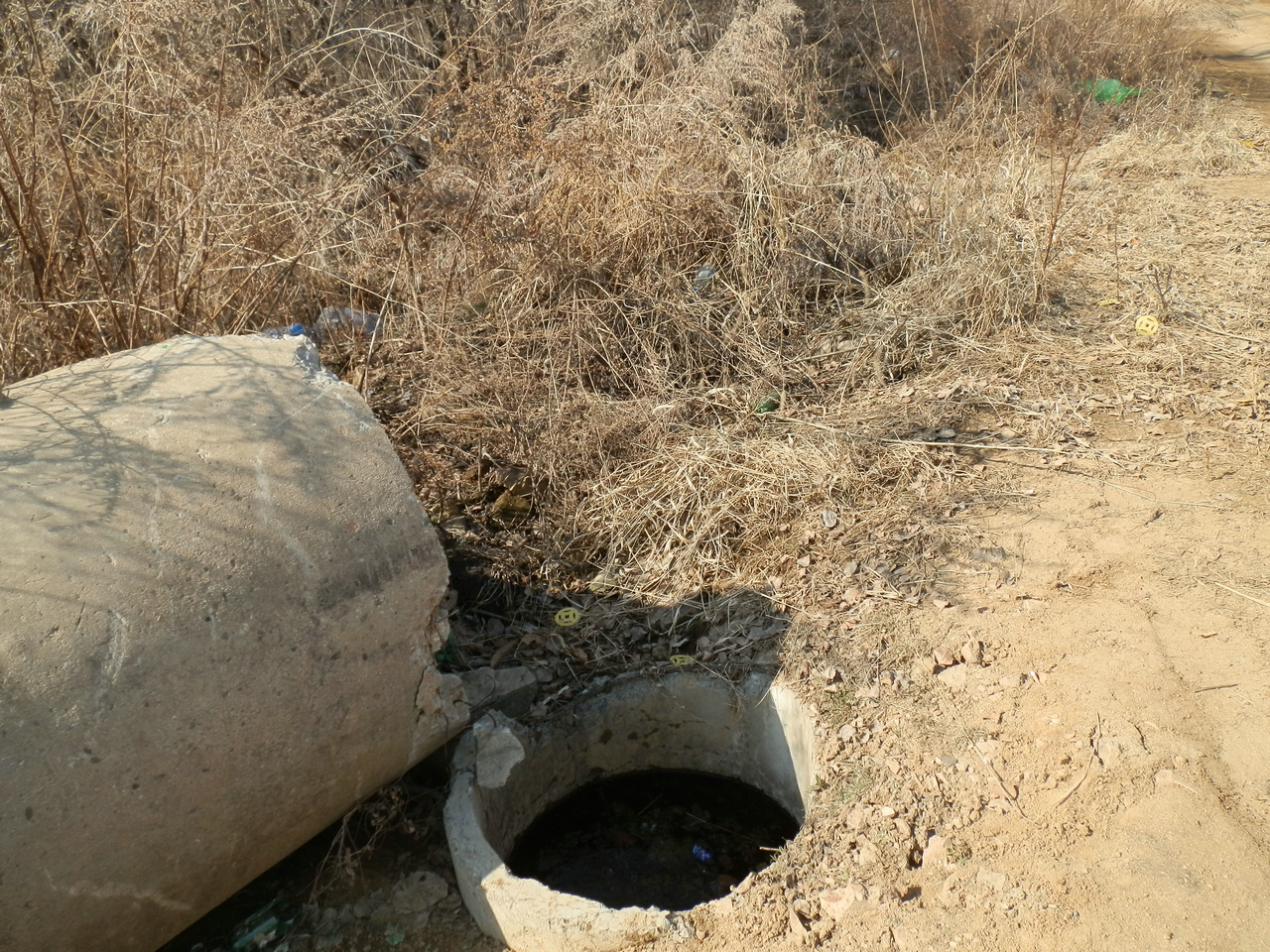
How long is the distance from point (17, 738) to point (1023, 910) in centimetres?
212

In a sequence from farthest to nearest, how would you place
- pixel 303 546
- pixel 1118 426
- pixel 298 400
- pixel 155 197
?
pixel 1118 426
pixel 155 197
pixel 298 400
pixel 303 546

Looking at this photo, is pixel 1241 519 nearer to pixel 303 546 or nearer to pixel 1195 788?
pixel 1195 788

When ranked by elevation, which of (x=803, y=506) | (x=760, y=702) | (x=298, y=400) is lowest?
(x=760, y=702)

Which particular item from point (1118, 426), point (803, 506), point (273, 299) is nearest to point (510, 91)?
point (273, 299)

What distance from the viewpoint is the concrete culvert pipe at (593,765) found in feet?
7.91

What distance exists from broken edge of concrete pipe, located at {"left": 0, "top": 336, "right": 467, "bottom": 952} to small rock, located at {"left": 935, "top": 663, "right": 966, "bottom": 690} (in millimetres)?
1427

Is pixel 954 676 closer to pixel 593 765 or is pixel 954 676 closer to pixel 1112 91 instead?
pixel 593 765

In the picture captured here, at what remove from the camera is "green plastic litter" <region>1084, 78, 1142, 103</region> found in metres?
7.74

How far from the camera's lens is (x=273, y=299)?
3.93 meters

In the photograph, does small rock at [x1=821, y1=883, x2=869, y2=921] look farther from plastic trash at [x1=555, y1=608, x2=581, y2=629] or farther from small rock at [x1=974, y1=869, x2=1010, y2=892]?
plastic trash at [x1=555, y1=608, x2=581, y2=629]

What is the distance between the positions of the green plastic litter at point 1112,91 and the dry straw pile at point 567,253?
7.90ft

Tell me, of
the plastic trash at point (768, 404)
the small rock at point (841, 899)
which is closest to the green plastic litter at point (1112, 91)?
the plastic trash at point (768, 404)

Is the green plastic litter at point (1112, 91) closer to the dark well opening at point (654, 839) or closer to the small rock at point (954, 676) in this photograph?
the small rock at point (954, 676)

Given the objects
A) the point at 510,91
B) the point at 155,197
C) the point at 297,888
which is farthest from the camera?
the point at 510,91
